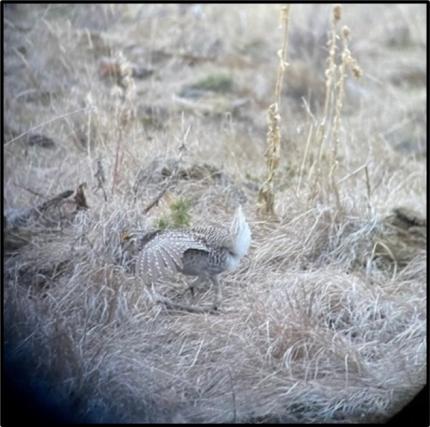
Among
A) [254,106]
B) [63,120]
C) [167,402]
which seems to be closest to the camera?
[167,402]

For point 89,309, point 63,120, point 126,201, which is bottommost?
point 89,309

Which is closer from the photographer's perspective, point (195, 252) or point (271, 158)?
point (195, 252)

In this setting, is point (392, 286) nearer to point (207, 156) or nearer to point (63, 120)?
point (207, 156)

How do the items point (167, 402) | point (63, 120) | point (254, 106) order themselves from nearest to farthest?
point (167, 402) → point (63, 120) → point (254, 106)

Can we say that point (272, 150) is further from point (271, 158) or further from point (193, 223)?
point (193, 223)

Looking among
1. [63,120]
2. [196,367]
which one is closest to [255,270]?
[196,367]

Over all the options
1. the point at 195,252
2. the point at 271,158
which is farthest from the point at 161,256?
the point at 271,158

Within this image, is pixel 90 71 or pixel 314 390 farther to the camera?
pixel 90 71
